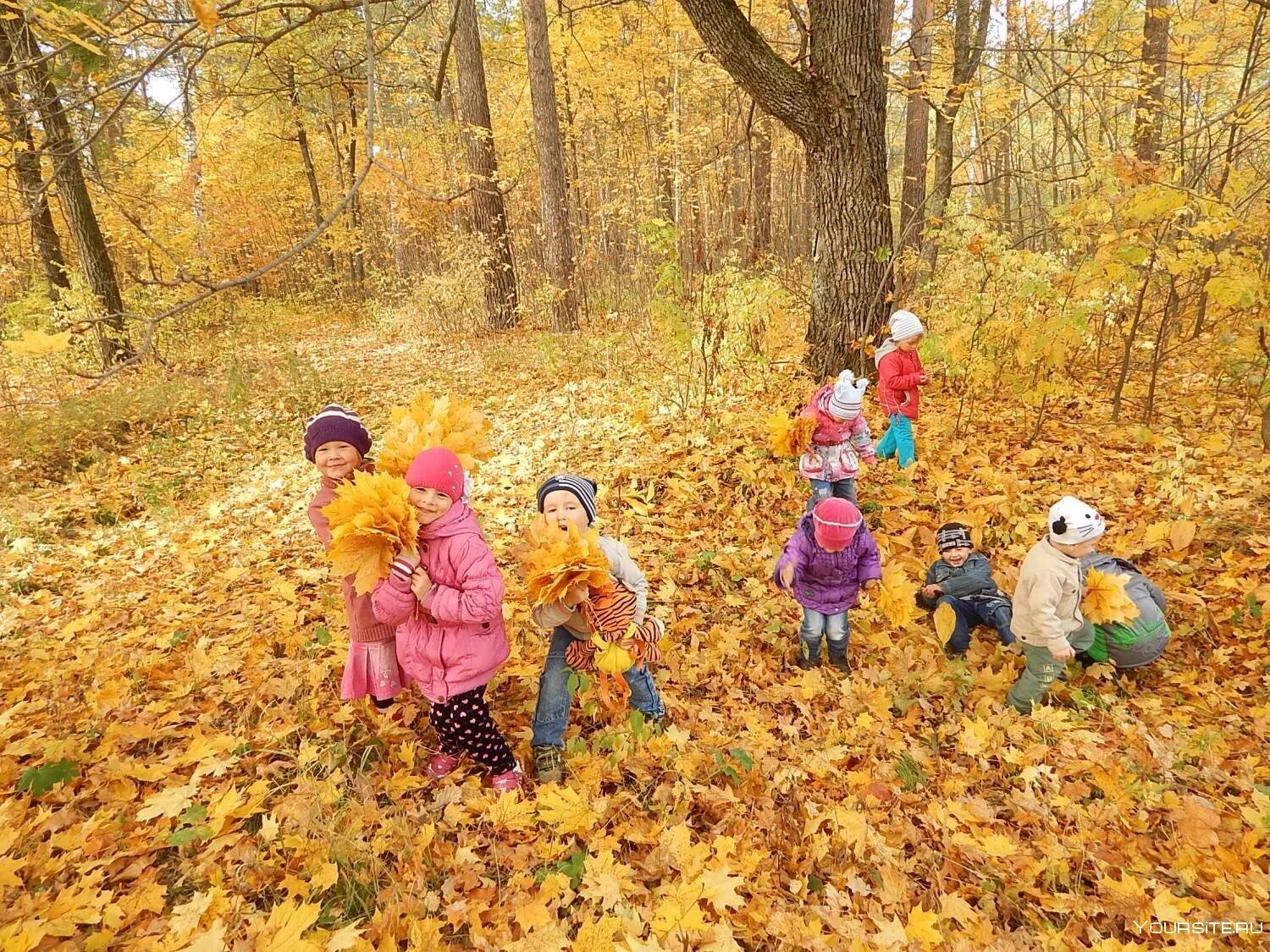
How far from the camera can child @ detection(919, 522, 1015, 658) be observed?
401cm

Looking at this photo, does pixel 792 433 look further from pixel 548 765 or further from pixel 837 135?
pixel 837 135

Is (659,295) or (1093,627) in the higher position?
(659,295)

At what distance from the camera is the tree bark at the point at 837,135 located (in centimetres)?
538

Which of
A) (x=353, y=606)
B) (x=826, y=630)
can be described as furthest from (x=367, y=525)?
(x=826, y=630)

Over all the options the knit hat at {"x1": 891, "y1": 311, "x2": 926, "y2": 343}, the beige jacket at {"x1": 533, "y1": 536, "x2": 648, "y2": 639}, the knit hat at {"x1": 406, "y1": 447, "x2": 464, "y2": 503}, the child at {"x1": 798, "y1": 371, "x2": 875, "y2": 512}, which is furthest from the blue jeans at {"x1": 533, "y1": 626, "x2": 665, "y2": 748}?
the knit hat at {"x1": 891, "y1": 311, "x2": 926, "y2": 343}

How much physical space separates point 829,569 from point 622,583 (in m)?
1.36

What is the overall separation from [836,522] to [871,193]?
393 centimetres

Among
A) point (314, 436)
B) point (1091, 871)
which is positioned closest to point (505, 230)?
point (314, 436)

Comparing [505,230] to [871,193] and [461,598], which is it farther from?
[461,598]

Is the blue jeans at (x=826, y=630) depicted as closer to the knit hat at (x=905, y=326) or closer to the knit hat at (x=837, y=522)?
the knit hat at (x=837, y=522)

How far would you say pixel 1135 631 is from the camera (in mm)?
3520

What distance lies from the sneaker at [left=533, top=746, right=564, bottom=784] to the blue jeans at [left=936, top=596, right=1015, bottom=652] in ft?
8.11

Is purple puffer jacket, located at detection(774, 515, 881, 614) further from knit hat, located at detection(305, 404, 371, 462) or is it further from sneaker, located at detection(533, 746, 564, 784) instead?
knit hat, located at detection(305, 404, 371, 462)

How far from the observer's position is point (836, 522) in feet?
11.3
